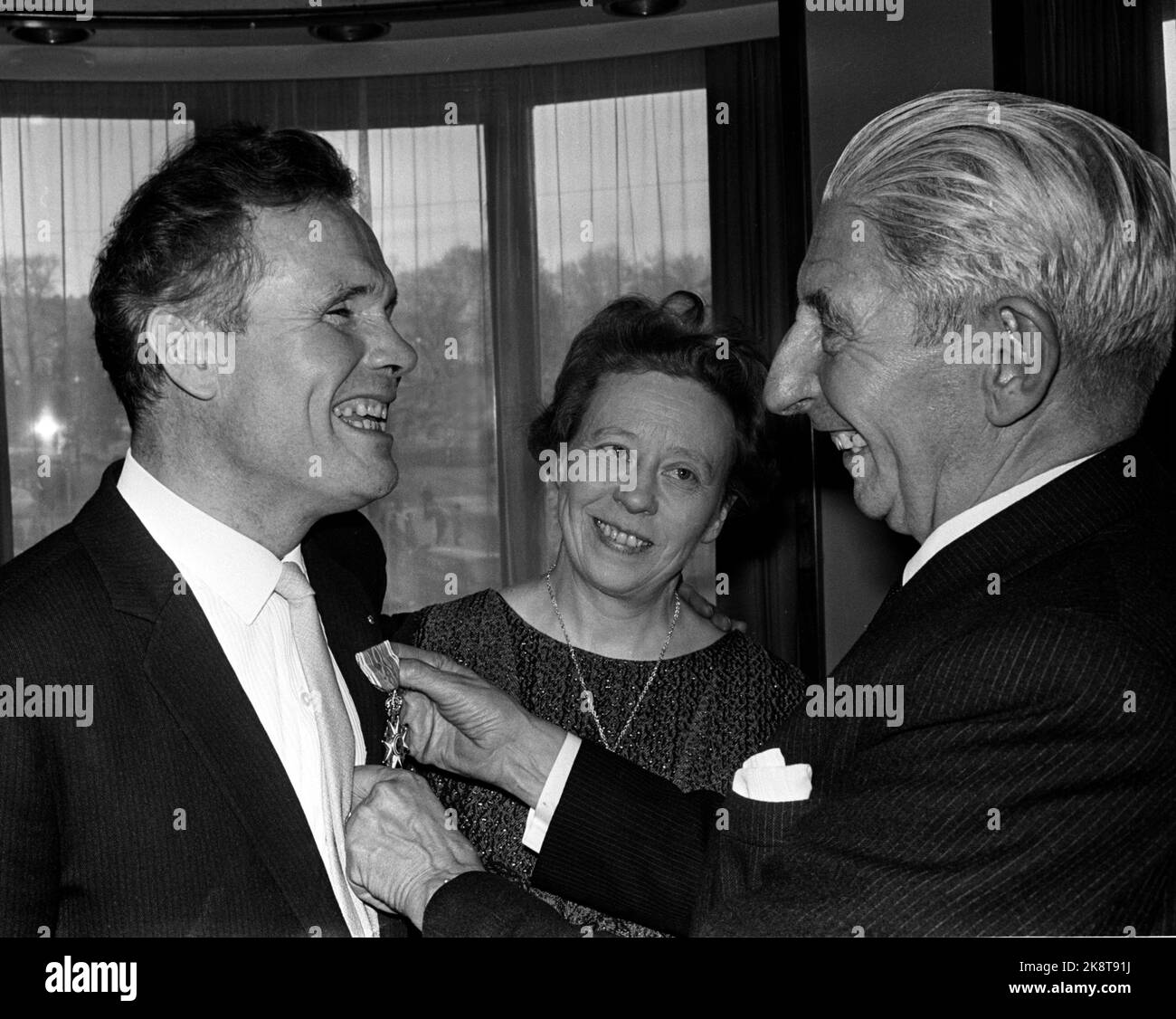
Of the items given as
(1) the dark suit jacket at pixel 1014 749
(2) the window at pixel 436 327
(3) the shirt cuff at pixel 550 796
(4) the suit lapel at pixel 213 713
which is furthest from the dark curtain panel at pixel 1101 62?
(2) the window at pixel 436 327

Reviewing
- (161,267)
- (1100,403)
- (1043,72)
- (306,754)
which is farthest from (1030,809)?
(1043,72)

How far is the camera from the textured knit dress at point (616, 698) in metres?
2.20

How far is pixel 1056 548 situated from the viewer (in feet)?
4.08

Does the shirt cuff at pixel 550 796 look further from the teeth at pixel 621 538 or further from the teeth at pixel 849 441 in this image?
the teeth at pixel 849 441

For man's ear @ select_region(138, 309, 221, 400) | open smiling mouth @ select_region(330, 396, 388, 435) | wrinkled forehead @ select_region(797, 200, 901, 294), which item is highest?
wrinkled forehead @ select_region(797, 200, 901, 294)

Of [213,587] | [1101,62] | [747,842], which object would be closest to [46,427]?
[1101,62]

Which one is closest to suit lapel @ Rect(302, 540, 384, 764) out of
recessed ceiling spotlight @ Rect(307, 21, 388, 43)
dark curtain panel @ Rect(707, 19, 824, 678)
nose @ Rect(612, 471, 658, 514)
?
nose @ Rect(612, 471, 658, 514)

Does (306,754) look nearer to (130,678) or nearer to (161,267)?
(130,678)

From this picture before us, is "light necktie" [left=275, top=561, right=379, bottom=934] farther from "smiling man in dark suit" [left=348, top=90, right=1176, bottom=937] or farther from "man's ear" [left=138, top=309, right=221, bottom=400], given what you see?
"man's ear" [left=138, top=309, right=221, bottom=400]

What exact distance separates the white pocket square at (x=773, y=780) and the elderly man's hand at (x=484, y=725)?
0.53 metres

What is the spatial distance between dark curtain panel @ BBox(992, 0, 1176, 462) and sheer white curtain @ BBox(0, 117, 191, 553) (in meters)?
4.89

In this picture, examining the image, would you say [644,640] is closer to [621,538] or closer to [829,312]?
[621,538]

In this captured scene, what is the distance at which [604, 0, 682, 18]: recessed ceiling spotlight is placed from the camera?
6031 mm
